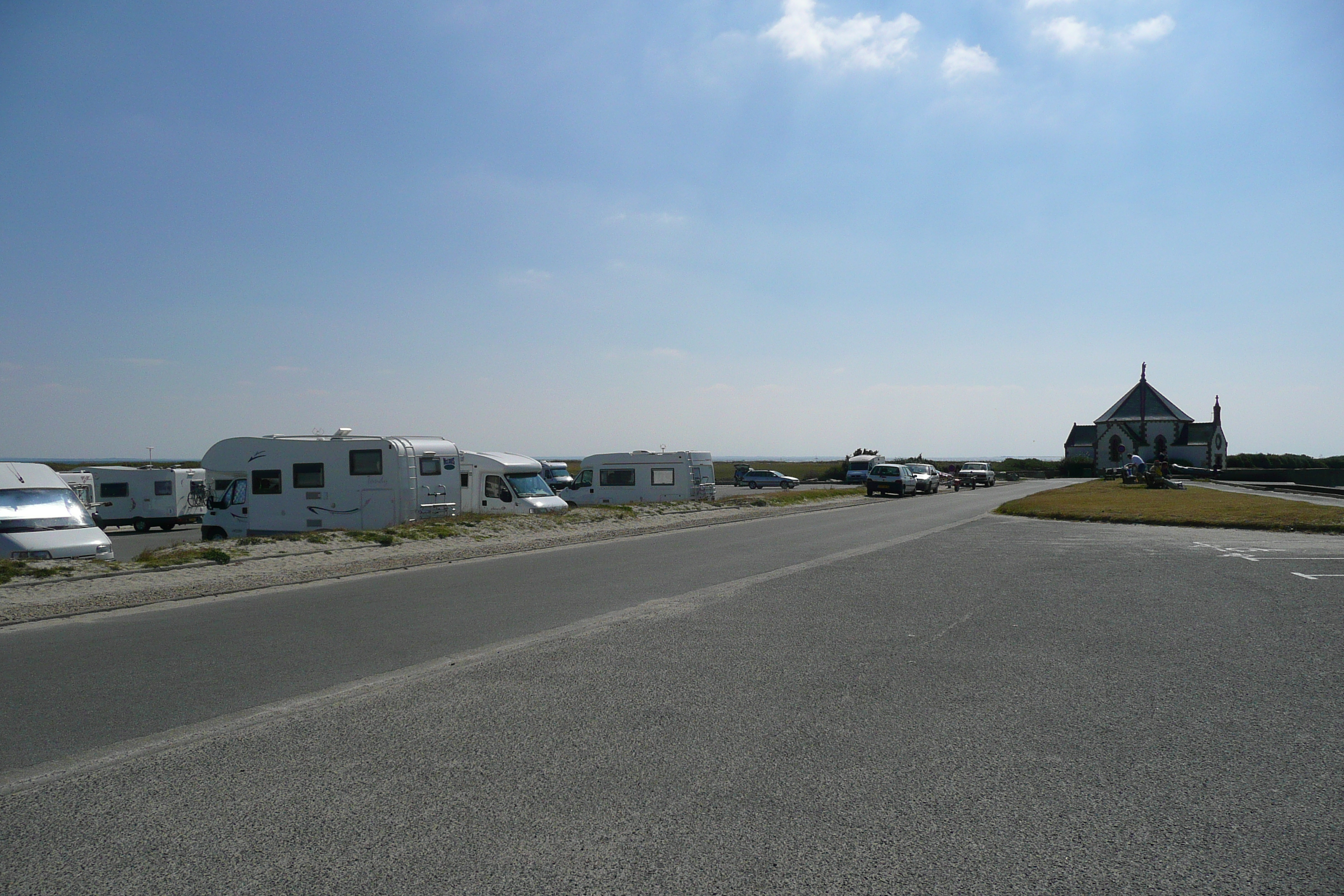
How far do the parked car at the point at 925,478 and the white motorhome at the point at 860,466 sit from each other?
23.3ft

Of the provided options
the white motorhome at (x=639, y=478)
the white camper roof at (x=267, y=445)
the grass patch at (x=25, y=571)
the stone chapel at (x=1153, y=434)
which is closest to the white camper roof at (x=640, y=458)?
the white motorhome at (x=639, y=478)

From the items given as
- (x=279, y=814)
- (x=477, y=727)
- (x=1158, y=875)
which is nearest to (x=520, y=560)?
(x=477, y=727)

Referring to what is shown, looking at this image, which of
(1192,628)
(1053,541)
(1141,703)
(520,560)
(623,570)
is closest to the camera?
(1141,703)

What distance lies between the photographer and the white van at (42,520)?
14133mm

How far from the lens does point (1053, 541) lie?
714 inches

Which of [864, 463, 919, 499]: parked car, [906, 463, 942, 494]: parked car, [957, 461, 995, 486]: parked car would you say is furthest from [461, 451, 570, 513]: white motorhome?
[957, 461, 995, 486]: parked car

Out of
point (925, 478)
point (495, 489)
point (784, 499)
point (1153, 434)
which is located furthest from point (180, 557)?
point (1153, 434)

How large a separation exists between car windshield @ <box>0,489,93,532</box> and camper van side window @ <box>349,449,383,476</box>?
6636mm

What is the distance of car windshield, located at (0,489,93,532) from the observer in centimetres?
1465

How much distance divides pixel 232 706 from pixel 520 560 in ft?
32.9

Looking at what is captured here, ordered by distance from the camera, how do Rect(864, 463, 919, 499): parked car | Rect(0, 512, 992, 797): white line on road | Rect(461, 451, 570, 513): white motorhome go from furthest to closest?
Rect(864, 463, 919, 499): parked car < Rect(461, 451, 570, 513): white motorhome < Rect(0, 512, 992, 797): white line on road

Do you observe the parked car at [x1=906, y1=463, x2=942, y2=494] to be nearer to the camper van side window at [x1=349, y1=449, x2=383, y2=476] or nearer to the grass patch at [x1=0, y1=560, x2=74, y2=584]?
the camper van side window at [x1=349, y1=449, x2=383, y2=476]

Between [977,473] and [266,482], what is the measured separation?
173 feet

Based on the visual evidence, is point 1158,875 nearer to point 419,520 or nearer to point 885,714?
point 885,714
